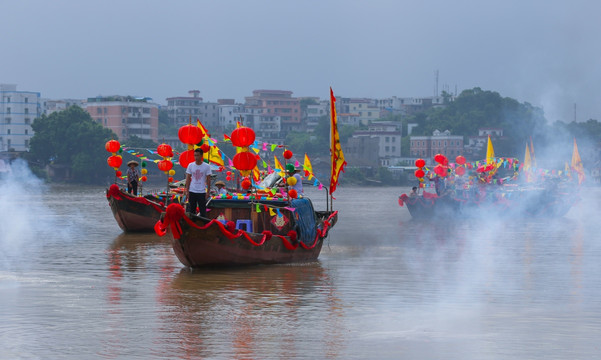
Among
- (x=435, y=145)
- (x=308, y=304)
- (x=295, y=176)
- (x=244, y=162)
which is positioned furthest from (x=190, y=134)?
(x=435, y=145)

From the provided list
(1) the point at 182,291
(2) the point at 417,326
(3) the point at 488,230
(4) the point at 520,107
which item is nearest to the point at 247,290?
(1) the point at 182,291

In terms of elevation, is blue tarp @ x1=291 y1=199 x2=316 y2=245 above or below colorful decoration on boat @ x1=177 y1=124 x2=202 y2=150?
below

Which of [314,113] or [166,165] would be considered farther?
[314,113]

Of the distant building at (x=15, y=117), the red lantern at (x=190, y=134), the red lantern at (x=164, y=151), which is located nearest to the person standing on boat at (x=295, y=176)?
the red lantern at (x=190, y=134)

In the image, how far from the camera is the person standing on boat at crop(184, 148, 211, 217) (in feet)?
58.6

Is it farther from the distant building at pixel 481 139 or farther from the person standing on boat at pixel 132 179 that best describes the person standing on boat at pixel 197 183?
the distant building at pixel 481 139

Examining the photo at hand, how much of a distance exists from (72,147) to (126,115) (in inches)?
1078

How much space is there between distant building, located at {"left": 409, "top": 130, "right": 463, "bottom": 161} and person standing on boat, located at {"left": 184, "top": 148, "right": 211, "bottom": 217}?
135110 mm

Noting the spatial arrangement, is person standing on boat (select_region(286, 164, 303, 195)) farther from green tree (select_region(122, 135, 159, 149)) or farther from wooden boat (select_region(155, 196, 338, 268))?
green tree (select_region(122, 135, 159, 149))

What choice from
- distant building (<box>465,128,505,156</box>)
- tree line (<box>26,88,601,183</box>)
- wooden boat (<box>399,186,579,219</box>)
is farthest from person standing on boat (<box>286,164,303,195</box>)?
distant building (<box>465,128,505,156</box>)

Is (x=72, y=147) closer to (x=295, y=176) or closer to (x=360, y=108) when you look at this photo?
(x=295, y=176)

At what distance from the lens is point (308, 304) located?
48.2 ft

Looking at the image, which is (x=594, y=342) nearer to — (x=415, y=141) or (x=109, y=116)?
(x=109, y=116)

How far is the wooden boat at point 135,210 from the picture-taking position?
2916 centimetres
